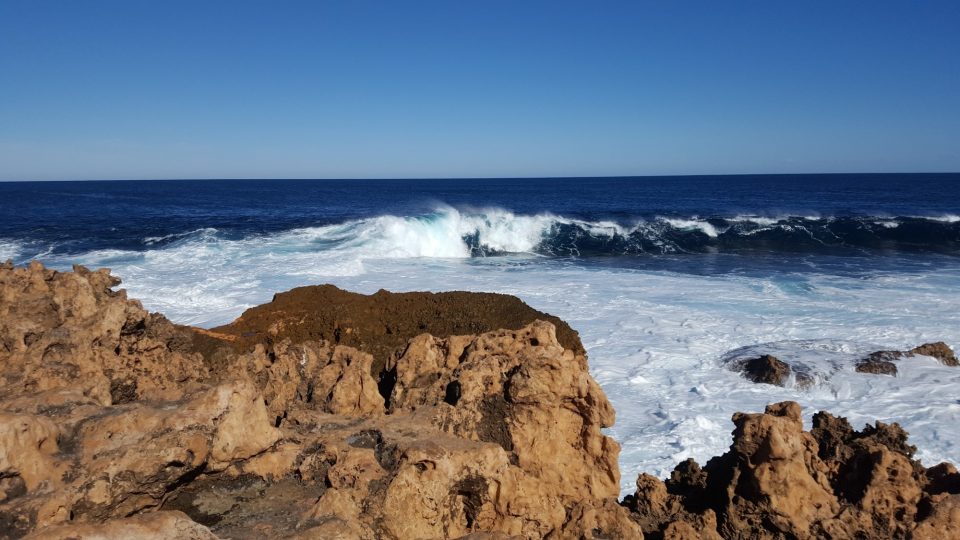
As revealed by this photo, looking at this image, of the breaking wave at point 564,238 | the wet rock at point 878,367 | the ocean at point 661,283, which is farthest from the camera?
the breaking wave at point 564,238

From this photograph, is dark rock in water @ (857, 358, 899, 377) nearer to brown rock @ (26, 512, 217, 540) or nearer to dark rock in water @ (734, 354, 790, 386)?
dark rock in water @ (734, 354, 790, 386)

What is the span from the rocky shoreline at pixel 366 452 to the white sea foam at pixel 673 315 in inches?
92.5

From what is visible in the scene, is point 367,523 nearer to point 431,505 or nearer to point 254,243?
point 431,505

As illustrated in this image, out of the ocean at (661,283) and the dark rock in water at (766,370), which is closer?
the ocean at (661,283)

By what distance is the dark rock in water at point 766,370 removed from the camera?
875 cm

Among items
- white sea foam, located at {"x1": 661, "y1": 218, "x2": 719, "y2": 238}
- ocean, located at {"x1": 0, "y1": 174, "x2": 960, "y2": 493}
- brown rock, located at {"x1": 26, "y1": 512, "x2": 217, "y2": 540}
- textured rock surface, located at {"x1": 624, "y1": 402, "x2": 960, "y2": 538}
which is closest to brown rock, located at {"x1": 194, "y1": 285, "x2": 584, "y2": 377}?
ocean, located at {"x1": 0, "y1": 174, "x2": 960, "y2": 493}

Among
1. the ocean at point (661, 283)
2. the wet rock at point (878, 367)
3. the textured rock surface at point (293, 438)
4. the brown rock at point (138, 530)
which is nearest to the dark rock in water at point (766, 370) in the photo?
the ocean at point (661, 283)

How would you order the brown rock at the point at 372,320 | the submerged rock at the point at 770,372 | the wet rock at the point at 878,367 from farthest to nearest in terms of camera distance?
the wet rock at the point at 878,367 → the submerged rock at the point at 770,372 → the brown rock at the point at 372,320

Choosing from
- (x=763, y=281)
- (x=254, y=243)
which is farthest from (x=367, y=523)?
(x=254, y=243)

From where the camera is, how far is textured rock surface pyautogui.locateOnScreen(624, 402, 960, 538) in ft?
12.4

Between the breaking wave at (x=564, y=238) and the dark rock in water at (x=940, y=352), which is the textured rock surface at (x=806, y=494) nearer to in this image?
the dark rock in water at (x=940, y=352)

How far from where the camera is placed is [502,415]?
161 inches

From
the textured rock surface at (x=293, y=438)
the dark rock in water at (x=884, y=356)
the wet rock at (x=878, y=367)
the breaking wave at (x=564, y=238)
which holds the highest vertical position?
the textured rock surface at (x=293, y=438)

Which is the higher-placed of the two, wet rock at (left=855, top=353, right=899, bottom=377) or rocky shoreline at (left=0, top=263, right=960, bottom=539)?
rocky shoreline at (left=0, top=263, right=960, bottom=539)
